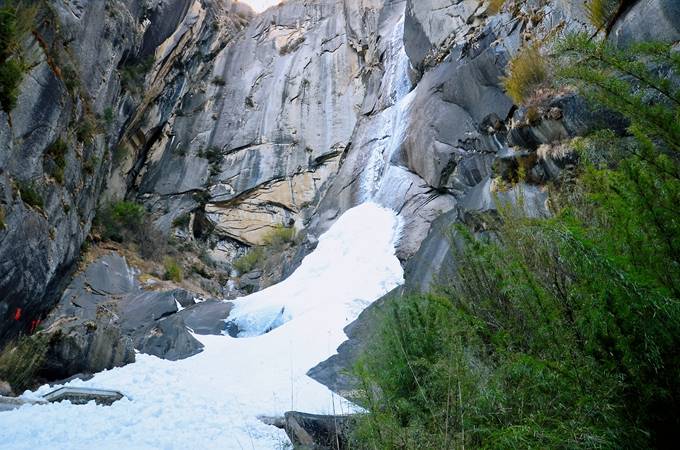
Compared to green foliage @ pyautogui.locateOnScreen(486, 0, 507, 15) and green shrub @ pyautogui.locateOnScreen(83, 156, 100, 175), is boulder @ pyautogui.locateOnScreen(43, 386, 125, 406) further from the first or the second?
green foliage @ pyautogui.locateOnScreen(486, 0, 507, 15)

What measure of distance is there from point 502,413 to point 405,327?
1977 millimetres

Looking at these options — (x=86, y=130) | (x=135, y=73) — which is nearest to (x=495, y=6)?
(x=86, y=130)

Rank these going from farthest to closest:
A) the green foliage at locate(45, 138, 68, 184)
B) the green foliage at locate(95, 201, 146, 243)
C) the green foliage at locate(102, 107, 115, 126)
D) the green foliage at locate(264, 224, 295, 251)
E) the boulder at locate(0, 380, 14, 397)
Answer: the green foliage at locate(264, 224, 295, 251) < the green foliage at locate(95, 201, 146, 243) < the green foliage at locate(102, 107, 115, 126) < the green foliage at locate(45, 138, 68, 184) < the boulder at locate(0, 380, 14, 397)

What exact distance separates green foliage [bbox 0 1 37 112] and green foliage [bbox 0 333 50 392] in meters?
4.57

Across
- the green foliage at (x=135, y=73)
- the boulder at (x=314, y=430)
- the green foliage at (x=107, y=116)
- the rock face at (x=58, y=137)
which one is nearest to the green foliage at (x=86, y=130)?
the rock face at (x=58, y=137)

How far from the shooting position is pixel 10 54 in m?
9.44

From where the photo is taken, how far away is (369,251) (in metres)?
14.0

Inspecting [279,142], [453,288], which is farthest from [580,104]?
[279,142]

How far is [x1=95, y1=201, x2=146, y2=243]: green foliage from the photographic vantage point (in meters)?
17.6

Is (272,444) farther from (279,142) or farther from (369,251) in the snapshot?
(279,142)

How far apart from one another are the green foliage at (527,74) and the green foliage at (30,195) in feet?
33.1

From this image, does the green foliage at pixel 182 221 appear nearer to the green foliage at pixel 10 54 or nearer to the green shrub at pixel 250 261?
the green shrub at pixel 250 261

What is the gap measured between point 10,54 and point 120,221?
9839 mm

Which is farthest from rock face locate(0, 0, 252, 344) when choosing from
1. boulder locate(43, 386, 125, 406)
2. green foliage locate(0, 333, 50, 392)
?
boulder locate(43, 386, 125, 406)
